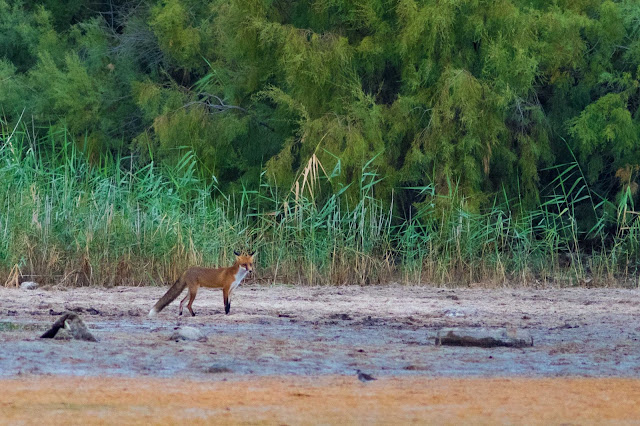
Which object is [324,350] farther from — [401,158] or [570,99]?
[570,99]

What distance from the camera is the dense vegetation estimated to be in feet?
40.9

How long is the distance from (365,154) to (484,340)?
873 centimetres

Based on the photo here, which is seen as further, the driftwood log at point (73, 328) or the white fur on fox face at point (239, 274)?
the white fur on fox face at point (239, 274)

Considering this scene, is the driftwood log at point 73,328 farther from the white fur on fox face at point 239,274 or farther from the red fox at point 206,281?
the white fur on fox face at point 239,274

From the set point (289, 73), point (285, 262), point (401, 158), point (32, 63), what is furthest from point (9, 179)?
point (32, 63)

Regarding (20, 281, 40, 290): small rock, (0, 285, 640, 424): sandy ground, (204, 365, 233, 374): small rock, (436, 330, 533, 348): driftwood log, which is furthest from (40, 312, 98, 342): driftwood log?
(20, 281, 40, 290): small rock

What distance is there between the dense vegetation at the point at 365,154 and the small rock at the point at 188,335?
490cm

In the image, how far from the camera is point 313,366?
6168mm

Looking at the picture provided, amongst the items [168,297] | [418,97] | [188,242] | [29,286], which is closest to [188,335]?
[168,297]

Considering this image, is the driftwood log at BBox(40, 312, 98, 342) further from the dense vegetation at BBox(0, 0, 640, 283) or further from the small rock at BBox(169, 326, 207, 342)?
the dense vegetation at BBox(0, 0, 640, 283)

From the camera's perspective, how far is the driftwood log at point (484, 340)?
23.2 ft

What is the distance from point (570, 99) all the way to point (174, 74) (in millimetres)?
8552

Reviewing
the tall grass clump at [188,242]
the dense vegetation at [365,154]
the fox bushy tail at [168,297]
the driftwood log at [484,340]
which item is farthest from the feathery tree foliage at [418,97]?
the driftwood log at [484,340]

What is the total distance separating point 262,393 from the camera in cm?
525
